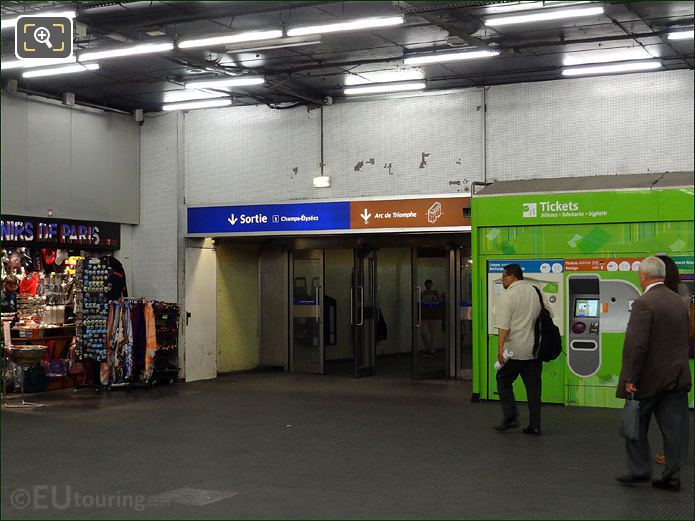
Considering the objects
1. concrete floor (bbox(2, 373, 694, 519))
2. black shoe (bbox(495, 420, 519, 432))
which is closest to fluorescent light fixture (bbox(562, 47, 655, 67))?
concrete floor (bbox(2, 373, 694, 519))

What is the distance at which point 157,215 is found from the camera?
14305 millimetres

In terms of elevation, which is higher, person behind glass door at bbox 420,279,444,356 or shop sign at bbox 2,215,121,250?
shop sign at bbox 2,215,121,250

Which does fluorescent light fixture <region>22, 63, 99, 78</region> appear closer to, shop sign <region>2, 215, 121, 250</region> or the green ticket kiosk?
shop sign <region>2, 215, 121, 250</region>

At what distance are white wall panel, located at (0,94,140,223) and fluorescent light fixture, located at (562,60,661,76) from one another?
258 inches

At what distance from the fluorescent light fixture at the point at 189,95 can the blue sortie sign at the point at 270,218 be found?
1.62 m

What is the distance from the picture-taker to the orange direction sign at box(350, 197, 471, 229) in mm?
12172

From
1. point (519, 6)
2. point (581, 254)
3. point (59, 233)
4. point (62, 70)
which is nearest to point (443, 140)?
point (581, 254)

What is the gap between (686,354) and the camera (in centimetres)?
643

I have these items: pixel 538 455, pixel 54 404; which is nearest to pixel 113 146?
pixel 54 404

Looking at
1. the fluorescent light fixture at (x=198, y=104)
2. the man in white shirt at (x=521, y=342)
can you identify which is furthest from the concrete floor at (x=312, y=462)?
the fluorescent light fixture at (x=198, y=104)

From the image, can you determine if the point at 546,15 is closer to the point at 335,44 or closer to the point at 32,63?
the point at 335,44

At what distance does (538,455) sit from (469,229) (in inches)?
185

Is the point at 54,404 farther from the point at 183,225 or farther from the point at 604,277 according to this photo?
the point at 604,277

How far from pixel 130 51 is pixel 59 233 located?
3.99 meters
